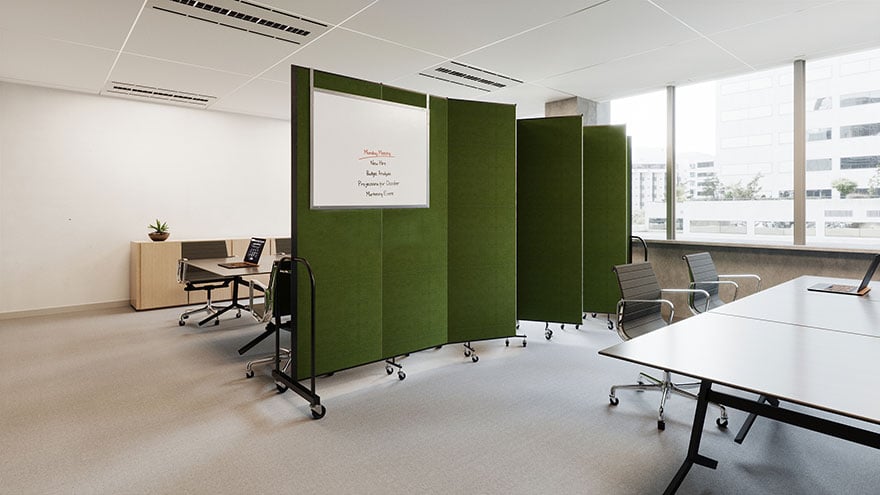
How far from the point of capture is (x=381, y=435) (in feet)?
8.79

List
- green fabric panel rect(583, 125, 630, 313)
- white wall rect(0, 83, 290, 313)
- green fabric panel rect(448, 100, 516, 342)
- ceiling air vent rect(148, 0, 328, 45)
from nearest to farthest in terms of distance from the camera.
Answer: ceiling air vent rect(148, 0, 328, 45), green fabric panel rect(448, 100, 516, 342), green fabric panel rect(583, 125, 630, 313), white wall rect(0, 83, 290, 313)

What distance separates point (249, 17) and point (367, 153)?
5.10 ft

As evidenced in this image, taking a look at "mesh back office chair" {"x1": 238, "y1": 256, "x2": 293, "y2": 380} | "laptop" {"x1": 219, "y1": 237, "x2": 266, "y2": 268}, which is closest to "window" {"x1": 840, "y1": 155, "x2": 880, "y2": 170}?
"mesh back office chair" {"x1": 238, "y1": 256, "x2": 293, "y2": 380}

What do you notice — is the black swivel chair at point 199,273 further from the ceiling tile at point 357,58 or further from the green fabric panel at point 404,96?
the green fabric panel at point 404,96

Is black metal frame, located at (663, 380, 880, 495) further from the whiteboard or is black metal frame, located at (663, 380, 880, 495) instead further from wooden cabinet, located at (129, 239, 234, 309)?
wooden cabinet, located at (129, 239, 234, 309)

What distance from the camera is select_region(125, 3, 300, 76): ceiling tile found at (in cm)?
375

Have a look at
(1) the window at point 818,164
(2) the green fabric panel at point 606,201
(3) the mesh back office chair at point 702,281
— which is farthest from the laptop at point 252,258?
(1) the window at point 818,164

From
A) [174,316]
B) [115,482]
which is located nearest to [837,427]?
[115,482]

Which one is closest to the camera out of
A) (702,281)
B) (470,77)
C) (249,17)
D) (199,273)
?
(249,17)

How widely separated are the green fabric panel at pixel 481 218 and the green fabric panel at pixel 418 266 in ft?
0.39

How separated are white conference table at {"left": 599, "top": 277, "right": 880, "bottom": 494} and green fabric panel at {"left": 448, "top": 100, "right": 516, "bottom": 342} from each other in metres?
1.93

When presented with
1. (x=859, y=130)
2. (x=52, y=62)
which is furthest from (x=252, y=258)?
(x=859, y=130)

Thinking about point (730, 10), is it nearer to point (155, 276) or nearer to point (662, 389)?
point (662, 389)

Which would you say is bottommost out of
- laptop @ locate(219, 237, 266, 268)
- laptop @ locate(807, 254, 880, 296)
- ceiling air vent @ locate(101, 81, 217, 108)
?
laptop @ locate(807, 254, 880, 296)
